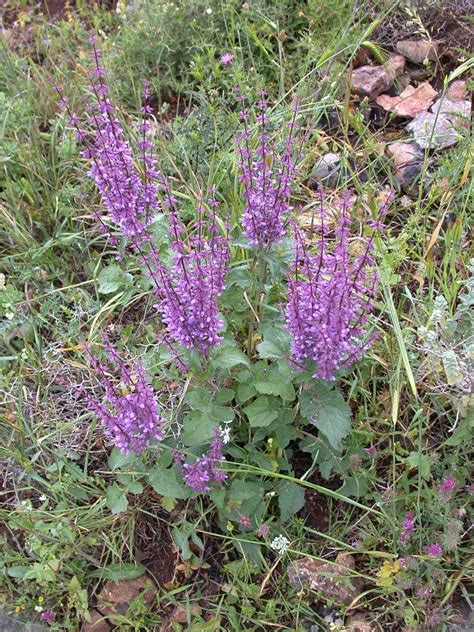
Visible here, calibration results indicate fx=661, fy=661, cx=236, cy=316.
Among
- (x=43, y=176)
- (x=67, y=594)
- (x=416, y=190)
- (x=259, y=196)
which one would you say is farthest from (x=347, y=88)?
(x=67, y=594)

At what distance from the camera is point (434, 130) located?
3.00m

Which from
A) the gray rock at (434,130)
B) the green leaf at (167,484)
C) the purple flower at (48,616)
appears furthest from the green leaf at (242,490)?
the gray rock at (434,130)

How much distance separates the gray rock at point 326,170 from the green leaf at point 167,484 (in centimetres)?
166

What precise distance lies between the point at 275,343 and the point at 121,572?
98 centimetres

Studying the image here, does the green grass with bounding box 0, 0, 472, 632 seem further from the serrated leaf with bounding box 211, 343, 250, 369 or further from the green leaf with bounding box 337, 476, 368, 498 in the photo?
the serrated leaf with bounding box 211, 343, 250, 369

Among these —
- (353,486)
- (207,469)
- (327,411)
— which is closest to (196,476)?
(207,469)

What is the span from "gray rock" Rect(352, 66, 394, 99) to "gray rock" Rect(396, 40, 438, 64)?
0.19 meters

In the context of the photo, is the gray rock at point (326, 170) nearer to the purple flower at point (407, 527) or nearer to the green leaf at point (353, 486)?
the green leaf at point (353, 486)

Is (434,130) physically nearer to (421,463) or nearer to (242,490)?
(421,463)

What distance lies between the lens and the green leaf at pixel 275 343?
6.66 ft

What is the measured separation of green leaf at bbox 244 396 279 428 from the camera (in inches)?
82.2

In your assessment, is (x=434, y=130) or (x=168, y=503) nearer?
(x=168, y=503)

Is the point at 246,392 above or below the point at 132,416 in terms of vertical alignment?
below

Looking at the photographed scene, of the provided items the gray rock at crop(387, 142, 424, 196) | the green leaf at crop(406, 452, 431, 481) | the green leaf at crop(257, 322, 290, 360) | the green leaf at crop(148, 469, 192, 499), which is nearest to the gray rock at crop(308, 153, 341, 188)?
the gray rock at crop(387, 142, 424, 196)
